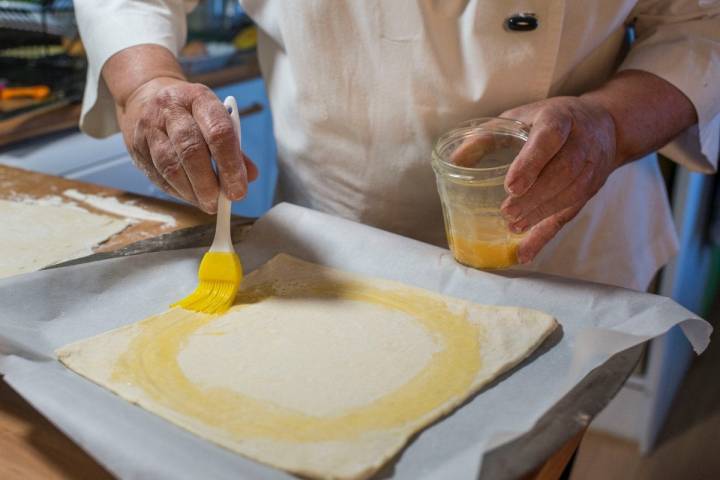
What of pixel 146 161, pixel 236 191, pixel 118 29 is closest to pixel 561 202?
pixel 236 191

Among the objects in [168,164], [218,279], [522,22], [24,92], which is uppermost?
[522,22]

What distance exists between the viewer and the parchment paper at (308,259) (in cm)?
53

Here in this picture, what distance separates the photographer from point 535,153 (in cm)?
71

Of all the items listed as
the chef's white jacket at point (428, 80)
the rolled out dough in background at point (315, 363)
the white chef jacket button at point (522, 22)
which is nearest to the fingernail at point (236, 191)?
the rolled out dough in background at point (315, 363)

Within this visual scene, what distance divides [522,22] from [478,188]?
0.20m

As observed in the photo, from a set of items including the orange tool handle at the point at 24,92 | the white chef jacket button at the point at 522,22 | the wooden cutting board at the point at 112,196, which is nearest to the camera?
the white chef jacket button at the point at 522,22

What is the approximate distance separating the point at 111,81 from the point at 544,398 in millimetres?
649

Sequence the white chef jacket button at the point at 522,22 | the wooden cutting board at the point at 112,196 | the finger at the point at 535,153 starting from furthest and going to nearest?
the wooden cutting board at the point at 112,196 < the white chef jacket button at the point at 522,22 < the finger at the point at 535,153

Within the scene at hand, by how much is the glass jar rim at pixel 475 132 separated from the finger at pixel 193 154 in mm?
231

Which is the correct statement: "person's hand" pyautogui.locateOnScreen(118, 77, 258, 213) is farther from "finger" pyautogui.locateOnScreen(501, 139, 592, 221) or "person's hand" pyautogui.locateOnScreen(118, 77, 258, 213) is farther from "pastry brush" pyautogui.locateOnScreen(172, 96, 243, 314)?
"finger" pyautogui.locateOnScreen(501, 139, 592, 221)

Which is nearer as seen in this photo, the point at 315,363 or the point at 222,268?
the point at 315,363

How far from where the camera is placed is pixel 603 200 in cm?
96

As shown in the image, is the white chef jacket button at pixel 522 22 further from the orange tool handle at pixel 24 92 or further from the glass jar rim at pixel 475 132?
the orange tool handle at pixel 24 92

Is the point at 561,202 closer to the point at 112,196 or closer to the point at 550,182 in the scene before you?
the point at 550,182
